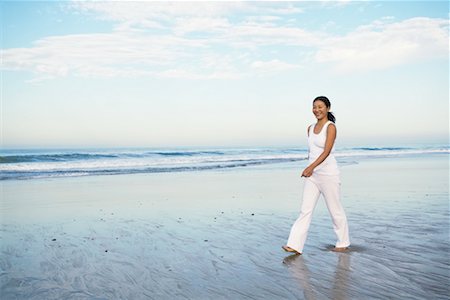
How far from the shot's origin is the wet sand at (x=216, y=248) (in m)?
4.05

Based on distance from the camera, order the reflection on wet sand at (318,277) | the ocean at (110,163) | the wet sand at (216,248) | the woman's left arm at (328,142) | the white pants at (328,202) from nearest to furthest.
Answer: the reflection on wet sand at (318,277) → the wet sand at (216,248) → the woman's left arm at (328,142) → the white pants at (328,202) → the ocean at (110,163)

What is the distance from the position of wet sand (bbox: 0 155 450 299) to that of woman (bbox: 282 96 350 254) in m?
0.20

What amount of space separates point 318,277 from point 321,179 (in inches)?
57.8

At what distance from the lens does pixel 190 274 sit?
176 inches

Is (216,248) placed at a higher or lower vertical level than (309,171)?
lower

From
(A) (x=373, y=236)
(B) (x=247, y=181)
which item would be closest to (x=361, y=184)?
(B) (x=247, y=181)

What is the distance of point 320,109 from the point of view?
5.38 metres

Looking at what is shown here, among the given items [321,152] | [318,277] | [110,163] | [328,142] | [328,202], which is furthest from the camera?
[110,163]

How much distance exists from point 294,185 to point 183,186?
3.07m

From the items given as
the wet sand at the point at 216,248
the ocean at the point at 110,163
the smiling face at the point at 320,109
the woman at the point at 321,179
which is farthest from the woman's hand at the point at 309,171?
the ocean at the point at 110,163

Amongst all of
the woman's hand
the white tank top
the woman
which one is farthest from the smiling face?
the woman's hand

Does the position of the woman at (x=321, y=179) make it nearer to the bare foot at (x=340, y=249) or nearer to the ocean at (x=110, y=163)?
the bare foot at (x=340, y=249)

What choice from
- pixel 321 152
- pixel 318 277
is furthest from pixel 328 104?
pixel 318 277

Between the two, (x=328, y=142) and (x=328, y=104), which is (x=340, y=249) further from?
(x=328, y=104)
